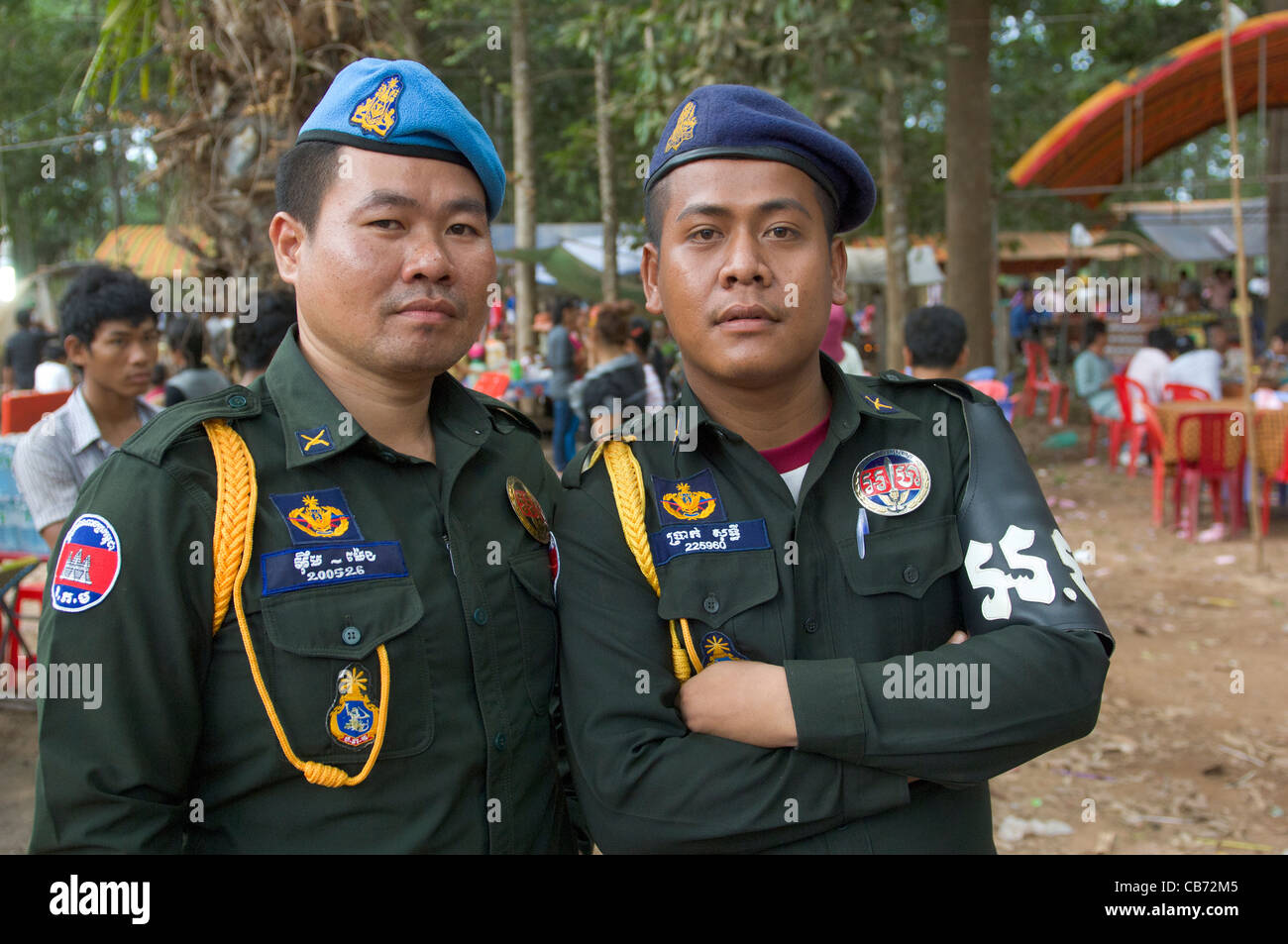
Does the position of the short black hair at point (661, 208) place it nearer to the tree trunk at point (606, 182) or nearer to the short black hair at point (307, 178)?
the short black hair at point (307, 178)

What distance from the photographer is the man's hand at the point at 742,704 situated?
164cm

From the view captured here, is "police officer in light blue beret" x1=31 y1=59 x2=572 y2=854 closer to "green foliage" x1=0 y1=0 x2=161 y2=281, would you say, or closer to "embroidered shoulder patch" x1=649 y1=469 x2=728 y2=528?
"embroidered shoulder patch" x1=649 y1=469 x2=728 y2=528

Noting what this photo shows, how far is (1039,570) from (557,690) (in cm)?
91

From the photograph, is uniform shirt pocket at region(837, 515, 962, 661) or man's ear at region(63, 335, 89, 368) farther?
man's ear at region(63, 335, 89, 368)

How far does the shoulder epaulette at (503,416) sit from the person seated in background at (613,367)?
17.4ft

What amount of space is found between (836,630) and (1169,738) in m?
3.69

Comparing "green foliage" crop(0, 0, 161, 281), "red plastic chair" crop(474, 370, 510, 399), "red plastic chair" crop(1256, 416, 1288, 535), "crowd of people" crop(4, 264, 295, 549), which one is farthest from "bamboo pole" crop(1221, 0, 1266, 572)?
"green foliage" crop(0, 0, 161, 281)

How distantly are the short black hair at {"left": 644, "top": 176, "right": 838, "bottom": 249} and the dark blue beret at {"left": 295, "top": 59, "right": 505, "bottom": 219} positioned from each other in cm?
31

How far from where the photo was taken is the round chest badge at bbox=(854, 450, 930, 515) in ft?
6.19

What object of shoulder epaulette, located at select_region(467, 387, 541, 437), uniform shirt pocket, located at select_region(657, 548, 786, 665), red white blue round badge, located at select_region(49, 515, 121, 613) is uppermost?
shoulder epaulette, located at select_region(467, 387, 541, 437)

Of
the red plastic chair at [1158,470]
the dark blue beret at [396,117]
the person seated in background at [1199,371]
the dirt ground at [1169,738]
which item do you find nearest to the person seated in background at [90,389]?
the dirt ground at [1169,738]

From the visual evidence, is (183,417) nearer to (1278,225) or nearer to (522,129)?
(522,129)
